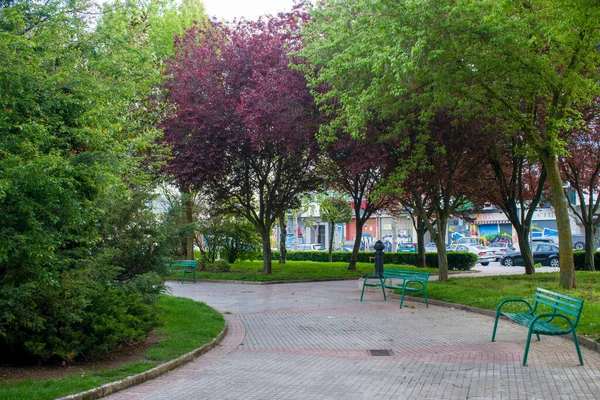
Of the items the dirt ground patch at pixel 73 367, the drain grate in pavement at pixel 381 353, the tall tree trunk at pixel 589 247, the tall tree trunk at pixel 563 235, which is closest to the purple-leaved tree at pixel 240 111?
the tall tree trunk at pixel 563 235

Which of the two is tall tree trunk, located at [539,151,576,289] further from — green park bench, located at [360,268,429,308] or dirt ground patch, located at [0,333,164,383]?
dirt ground patch, located at [0,333,164,383]

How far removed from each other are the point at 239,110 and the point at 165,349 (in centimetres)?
1250

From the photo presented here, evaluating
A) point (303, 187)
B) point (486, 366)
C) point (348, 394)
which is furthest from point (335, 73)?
point (303, 187)

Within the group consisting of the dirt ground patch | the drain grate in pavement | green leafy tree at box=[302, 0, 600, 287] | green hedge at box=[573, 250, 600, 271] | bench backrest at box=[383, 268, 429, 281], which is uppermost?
green leafy tree at box=[302, 0, 600, 287]

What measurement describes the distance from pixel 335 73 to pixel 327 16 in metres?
3.08

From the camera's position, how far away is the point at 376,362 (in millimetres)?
7695

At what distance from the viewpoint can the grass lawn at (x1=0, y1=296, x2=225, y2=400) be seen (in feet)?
19.1

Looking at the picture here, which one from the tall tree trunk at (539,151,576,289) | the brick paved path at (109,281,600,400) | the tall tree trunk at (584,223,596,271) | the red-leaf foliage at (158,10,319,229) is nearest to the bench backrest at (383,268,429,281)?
the brick paved path at (109,281,600,400)

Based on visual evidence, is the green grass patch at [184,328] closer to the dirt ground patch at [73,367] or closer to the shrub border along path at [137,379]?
the shrub border along path at [137,379]

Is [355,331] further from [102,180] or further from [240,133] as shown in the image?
[240,133]

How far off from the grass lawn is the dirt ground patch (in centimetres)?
22

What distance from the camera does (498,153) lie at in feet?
65.1

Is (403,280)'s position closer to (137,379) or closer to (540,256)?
(137,379)

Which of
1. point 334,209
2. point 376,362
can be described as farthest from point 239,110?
point 334,209
